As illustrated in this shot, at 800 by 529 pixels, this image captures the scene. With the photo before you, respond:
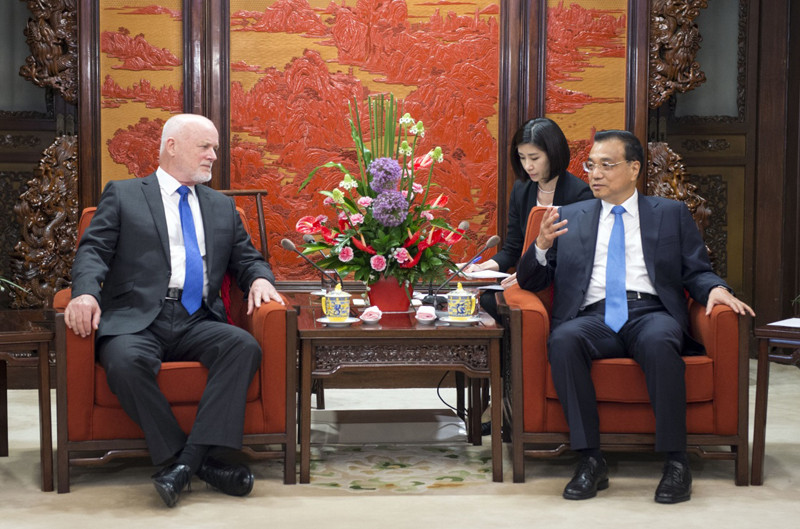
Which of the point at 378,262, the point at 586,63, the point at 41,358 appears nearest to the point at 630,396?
the point at 378,262

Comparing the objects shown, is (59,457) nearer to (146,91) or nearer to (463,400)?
(463,400)

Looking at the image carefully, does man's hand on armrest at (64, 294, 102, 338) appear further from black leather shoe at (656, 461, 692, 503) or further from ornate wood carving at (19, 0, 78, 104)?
ornate wood carving at (19, 0, 78, 104)

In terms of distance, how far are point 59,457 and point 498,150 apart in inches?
113

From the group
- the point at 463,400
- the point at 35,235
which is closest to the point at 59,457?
the point at 463,400

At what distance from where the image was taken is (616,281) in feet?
10.4

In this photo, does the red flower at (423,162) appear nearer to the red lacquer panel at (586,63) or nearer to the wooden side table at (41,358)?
the wooden side table at (41,358)

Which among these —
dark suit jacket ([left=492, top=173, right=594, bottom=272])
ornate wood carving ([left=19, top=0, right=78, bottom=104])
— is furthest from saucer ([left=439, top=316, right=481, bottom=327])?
ornate wood carving ([left=19, top=0, right=78, bottom=104])

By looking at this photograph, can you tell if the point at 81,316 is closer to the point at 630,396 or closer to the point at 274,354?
the point at 274,354

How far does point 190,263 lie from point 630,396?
4.87 ft

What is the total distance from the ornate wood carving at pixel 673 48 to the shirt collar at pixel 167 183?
2.74 metres

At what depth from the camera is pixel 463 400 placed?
155 inches

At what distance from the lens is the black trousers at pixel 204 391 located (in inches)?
111

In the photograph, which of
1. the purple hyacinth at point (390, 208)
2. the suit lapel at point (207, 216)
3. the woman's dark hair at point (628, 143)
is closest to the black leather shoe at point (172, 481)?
the suit lapel at point (207, 216)

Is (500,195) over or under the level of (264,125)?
under
